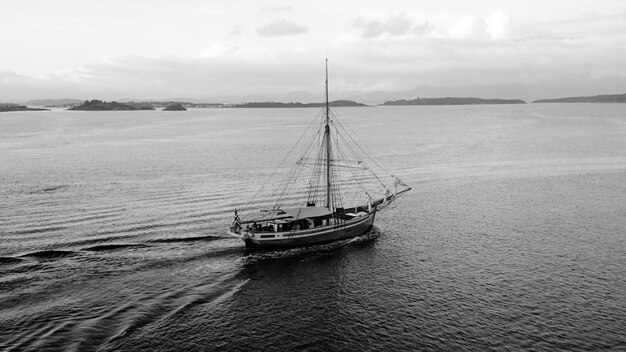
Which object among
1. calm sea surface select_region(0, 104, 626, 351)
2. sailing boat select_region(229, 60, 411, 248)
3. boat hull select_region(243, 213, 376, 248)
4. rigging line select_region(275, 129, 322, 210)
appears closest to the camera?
calm sea surface select_region(0, 104, 626, 351)

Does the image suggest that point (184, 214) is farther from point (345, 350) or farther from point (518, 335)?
point (518, 335)

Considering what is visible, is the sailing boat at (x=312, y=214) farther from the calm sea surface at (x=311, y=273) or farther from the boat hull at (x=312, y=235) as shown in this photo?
the calm sea surface at (x=311, y=273)

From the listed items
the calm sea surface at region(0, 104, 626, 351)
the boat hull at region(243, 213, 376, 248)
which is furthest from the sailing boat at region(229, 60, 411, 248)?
the calm sea surface at region(0, 104, 626, 351)

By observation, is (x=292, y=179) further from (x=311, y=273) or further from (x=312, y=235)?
(x=311, y=273)

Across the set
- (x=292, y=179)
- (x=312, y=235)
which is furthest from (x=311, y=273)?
(x=292, y=179)

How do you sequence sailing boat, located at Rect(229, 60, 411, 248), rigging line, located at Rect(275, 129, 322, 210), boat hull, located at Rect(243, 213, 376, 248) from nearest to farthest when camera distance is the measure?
boat hull, located at Rect(243, 213, 376, 248), sailing boat, located at Rect(229, 60, 411, 248), rigging line, located at Rect(275, 129, 322, 210)

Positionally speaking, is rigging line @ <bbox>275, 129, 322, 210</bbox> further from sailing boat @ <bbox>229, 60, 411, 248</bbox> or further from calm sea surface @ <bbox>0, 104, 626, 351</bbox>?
calm sea surface @ <bbox>0, 104, 626, 351</bbox>

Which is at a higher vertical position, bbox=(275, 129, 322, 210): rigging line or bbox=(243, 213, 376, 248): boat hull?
bbox=(275, 129, 322, 210): rigging line

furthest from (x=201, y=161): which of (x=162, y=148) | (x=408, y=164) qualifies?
(x=408, y=164)
